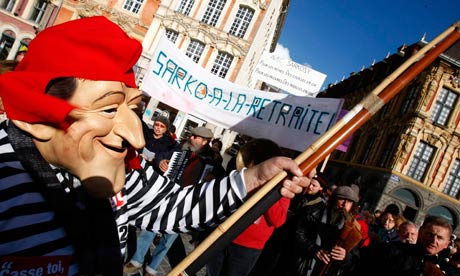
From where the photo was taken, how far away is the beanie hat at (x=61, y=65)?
3.12 feet

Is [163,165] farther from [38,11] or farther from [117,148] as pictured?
[38,11]

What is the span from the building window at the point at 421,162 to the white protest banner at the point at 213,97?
18.9 meters

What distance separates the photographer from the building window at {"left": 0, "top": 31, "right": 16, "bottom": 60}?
21.1 metres

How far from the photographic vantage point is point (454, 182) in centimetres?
2000

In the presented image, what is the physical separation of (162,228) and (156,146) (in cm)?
357

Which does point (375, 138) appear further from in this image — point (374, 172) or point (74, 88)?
point (74, 88)

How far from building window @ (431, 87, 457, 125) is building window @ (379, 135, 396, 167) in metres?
2.71

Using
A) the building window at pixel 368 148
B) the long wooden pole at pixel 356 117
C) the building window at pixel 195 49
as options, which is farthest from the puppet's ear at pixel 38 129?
the building window at pixel 368 148

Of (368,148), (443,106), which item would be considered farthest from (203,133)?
(368,148)

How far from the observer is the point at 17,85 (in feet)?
3.10

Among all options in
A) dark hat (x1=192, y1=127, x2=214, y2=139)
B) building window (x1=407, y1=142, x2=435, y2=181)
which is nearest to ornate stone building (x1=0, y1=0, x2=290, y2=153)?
building window (x1=407, y1=142, x2=435, y2=181)

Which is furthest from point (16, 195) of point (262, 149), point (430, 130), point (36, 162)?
point (430, 130)

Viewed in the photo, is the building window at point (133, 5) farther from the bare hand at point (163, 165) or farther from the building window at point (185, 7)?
the bare hand at point (163, 165)

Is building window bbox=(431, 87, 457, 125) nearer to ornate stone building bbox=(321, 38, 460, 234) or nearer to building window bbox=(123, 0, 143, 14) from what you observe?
ornate stone building bbox=(321, 38, 460, 234)
